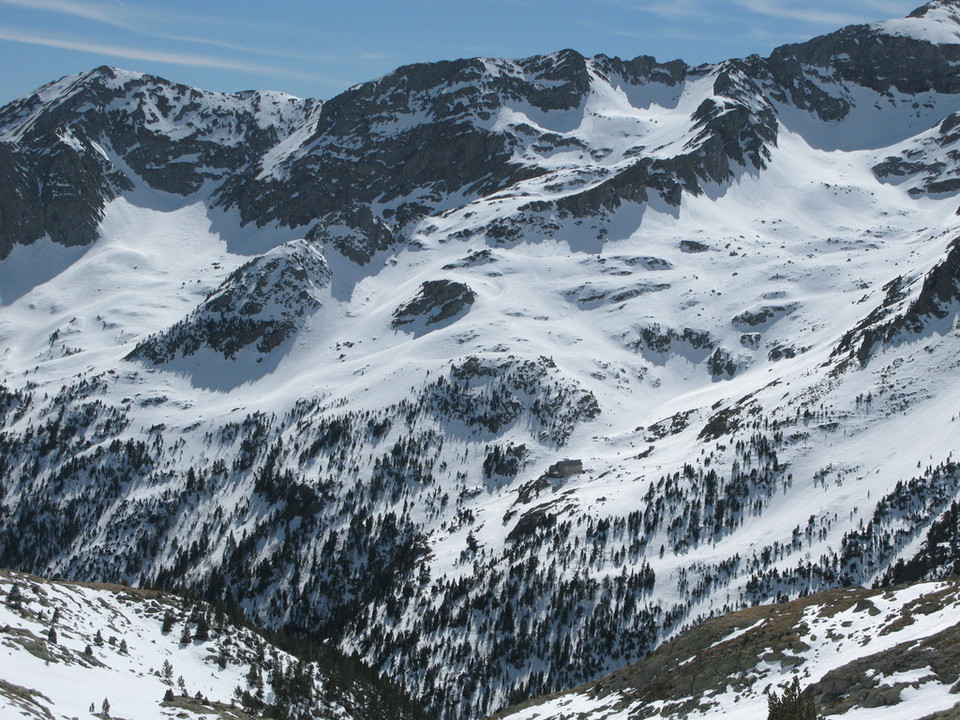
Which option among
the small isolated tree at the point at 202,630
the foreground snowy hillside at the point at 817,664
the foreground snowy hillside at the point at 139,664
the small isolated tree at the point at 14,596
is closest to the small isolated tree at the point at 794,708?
the foreground snowy hillside at the point at 817,664

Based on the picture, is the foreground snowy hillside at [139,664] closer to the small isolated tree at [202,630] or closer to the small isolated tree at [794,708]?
the small isolated tree at [202,630]

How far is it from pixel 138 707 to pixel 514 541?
144 metres

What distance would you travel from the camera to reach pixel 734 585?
515 feet

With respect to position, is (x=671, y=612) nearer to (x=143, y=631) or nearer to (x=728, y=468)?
(x=728, y=468)

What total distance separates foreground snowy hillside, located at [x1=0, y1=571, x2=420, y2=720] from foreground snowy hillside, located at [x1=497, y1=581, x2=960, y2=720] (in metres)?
29.8

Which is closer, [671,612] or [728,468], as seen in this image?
[671,612]

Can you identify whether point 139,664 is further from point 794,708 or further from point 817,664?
point 794,708

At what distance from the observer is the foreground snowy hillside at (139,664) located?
56.0m

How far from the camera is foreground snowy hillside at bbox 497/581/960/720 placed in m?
44.1

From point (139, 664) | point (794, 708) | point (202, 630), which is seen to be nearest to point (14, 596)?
point (139, 664)

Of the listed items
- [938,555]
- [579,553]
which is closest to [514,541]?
[579,553]

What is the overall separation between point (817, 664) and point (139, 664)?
53.9 metres

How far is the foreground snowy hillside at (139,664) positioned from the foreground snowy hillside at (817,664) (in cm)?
2975

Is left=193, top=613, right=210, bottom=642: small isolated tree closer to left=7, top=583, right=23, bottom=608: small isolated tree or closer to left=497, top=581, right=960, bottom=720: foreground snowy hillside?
left=7, top=583, right=23, bottom=608: small isolated tree
